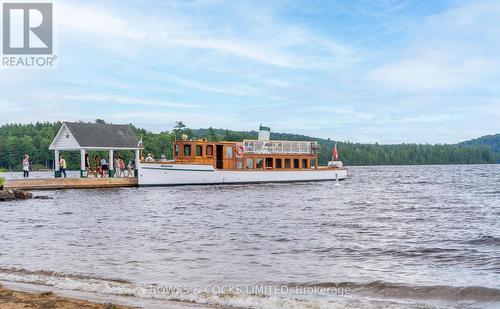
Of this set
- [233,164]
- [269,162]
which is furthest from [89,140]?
[269,162]

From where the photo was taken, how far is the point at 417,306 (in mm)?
9031

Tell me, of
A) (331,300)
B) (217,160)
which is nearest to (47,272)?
(331,300)

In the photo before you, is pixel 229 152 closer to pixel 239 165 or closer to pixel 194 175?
pixel 239 165

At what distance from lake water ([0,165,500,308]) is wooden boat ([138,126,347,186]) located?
20911mm

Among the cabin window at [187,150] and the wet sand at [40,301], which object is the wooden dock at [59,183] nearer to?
the cabin window at [187,150]

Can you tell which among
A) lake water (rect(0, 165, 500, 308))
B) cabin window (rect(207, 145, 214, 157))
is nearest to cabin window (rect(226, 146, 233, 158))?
cabin window (rect(207, 145, 214, 157))

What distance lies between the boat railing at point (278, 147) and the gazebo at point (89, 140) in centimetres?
1030

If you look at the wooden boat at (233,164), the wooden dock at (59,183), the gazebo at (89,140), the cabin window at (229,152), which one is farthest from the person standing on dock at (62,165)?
the cabin window at (229,152)

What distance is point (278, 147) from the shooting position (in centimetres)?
5428

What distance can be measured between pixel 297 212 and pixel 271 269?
1369 centimetres

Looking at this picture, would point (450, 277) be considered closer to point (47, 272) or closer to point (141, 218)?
point (47, 272)

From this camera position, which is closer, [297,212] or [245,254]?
[245,254]

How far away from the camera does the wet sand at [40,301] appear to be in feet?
25.9

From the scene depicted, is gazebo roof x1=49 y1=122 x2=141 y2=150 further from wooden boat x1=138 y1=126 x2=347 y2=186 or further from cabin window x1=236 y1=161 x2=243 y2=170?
cabin window x1=236 y1=161 x2=243 y2=170
